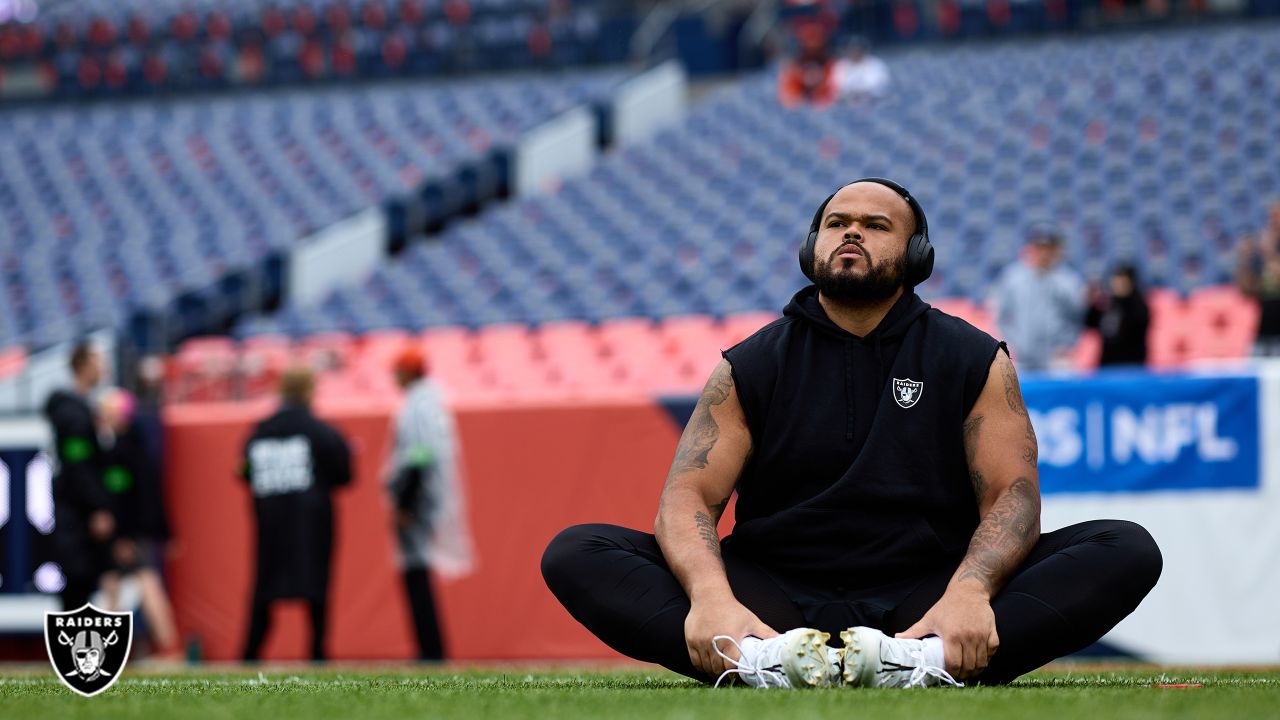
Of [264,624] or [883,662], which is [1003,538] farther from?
[264,624]

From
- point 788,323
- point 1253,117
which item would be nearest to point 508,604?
point 788,323

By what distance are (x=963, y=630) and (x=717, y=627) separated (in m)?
0.53

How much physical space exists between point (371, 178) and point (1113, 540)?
54.3 ft

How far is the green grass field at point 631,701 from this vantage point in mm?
3080

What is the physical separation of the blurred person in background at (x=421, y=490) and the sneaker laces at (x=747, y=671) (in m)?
4.63

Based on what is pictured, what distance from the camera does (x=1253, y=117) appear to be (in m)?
15.8

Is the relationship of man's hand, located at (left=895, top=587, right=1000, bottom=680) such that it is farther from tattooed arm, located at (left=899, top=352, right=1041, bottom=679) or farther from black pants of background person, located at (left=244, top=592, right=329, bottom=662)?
black pants of background person, located at (left=244, top=592, right=329, bottom=662)

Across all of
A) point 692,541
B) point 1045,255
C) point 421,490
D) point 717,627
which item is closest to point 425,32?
point 1045,255

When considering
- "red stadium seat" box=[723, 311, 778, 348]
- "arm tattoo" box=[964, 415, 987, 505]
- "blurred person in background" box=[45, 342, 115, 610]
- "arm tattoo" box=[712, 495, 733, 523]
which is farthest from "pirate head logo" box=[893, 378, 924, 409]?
"red stadium seat" box=[723, 311, 778, 348]

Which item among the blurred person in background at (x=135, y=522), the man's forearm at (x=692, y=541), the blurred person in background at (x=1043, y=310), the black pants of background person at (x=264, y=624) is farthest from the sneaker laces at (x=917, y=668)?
the blurred person in background at (x=135, y=522)

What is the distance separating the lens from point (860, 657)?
3588mm

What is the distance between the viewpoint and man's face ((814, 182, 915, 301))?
4031 mm

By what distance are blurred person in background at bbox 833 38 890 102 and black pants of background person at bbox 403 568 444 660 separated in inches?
440

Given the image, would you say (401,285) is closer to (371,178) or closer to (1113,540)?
(371,178)
